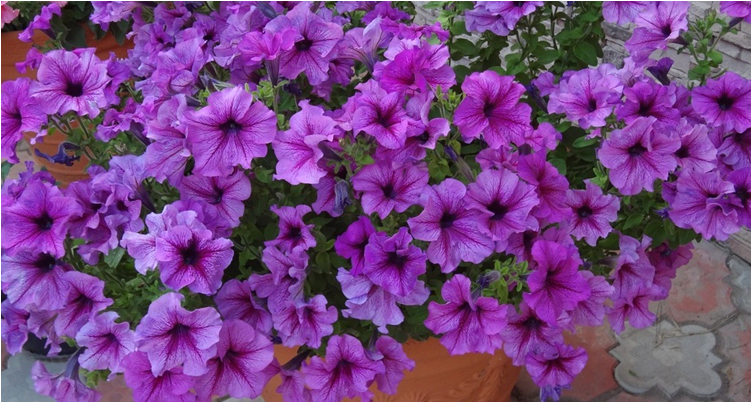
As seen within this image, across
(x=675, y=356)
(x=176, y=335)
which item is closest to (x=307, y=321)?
(x=176, y=335)

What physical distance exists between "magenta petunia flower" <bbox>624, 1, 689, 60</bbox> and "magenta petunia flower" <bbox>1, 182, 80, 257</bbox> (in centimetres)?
106

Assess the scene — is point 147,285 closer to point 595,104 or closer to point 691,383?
point 595,104

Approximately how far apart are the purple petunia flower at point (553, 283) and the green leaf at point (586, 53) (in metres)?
0.54

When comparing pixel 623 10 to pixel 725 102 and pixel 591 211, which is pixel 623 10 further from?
pixel 591 211

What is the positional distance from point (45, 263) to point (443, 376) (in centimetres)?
82

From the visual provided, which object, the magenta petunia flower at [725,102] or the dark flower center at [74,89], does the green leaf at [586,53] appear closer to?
the magenta petunia flower at [725,102]

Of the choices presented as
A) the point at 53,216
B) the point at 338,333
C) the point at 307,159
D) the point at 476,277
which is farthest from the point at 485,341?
the point at 53,216

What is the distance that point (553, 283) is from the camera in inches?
48.5

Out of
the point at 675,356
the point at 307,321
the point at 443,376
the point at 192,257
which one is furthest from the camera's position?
the point at 675,356

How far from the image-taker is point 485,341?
1.23 metres

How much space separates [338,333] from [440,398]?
402mm

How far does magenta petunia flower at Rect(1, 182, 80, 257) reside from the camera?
3.91ft

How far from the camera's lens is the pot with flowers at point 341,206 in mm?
1176

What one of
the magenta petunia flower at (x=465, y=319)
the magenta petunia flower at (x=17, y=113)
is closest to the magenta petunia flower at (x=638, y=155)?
the magenta petunia flower at (x=465, y=319)
